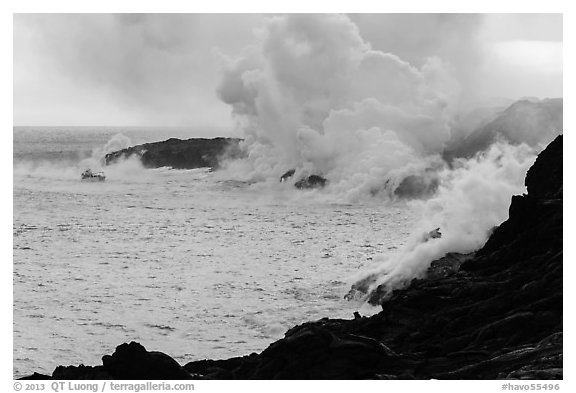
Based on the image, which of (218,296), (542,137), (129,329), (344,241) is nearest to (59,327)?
(129,329)

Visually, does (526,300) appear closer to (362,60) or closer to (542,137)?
(542,137)

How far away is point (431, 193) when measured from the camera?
4438 cm

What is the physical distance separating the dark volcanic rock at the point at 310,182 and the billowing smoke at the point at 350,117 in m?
0.57

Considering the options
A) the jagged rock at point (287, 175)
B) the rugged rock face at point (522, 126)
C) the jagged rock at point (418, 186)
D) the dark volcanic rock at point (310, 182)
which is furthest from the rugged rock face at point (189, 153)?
the rugged rock face at point (522, 126)

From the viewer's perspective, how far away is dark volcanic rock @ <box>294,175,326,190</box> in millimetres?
37734

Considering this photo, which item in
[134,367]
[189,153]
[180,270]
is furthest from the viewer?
[189,153]

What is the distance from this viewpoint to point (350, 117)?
178 feet

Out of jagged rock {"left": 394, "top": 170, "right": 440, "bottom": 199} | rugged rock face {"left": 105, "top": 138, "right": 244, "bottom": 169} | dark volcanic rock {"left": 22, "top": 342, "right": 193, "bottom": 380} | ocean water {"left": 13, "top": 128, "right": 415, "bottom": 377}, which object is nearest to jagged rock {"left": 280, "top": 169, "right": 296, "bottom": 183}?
rugged rock face {"left": 105, "top": 138, "right": 244, "bottom": 169}

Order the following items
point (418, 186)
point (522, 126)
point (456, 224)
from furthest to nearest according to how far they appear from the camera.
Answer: point (418, 186), point (522, 126), point (456, 224)

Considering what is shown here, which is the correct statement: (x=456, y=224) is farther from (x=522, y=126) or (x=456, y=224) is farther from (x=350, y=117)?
(x=350, y=117)

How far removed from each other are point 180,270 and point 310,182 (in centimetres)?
1477

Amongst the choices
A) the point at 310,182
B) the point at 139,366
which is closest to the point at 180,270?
the point at 139,366

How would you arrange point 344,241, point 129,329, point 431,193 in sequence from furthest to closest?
1. point 431,193
2. point 344,241
3. point 129,329
